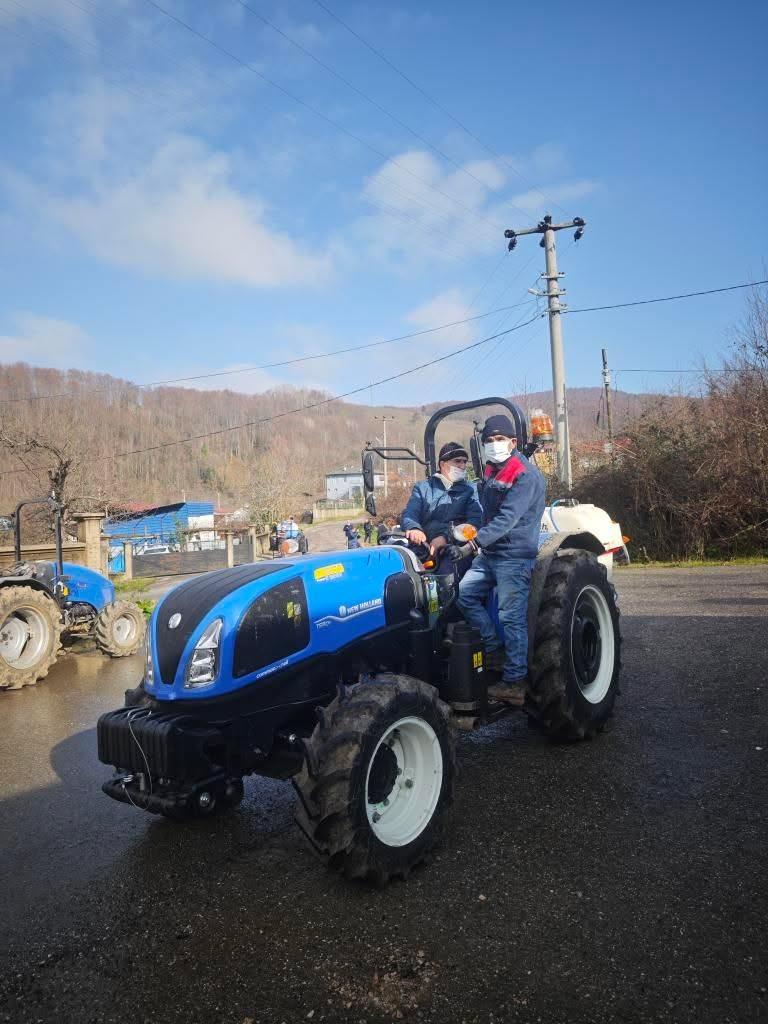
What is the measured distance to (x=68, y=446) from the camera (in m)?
28.7

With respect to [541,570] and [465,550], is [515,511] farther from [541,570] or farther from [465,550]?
[541,570]

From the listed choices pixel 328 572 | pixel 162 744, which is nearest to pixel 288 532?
pixel 328 572

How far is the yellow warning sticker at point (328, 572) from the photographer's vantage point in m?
3.52

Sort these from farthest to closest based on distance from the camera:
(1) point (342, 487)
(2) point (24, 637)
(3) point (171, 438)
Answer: (1) point (342, 487)
(3) point (171, 438)
(2) point (24, 637)

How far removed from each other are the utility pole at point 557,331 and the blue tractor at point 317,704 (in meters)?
15.2

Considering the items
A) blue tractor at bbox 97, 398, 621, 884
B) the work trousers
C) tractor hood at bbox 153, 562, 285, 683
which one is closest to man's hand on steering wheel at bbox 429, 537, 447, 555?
the work trousers

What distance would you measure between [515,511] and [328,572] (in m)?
1.29

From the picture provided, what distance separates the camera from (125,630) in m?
9.26

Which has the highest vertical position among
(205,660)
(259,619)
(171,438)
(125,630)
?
(171,438)

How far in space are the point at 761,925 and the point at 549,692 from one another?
1795 millimetres

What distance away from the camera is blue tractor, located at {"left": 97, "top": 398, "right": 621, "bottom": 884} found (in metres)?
2.91

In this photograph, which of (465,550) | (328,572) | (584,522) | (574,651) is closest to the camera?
(328,572)

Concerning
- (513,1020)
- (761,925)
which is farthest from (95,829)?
(761,925)

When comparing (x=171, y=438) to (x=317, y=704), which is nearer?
(x=317, y=704)
